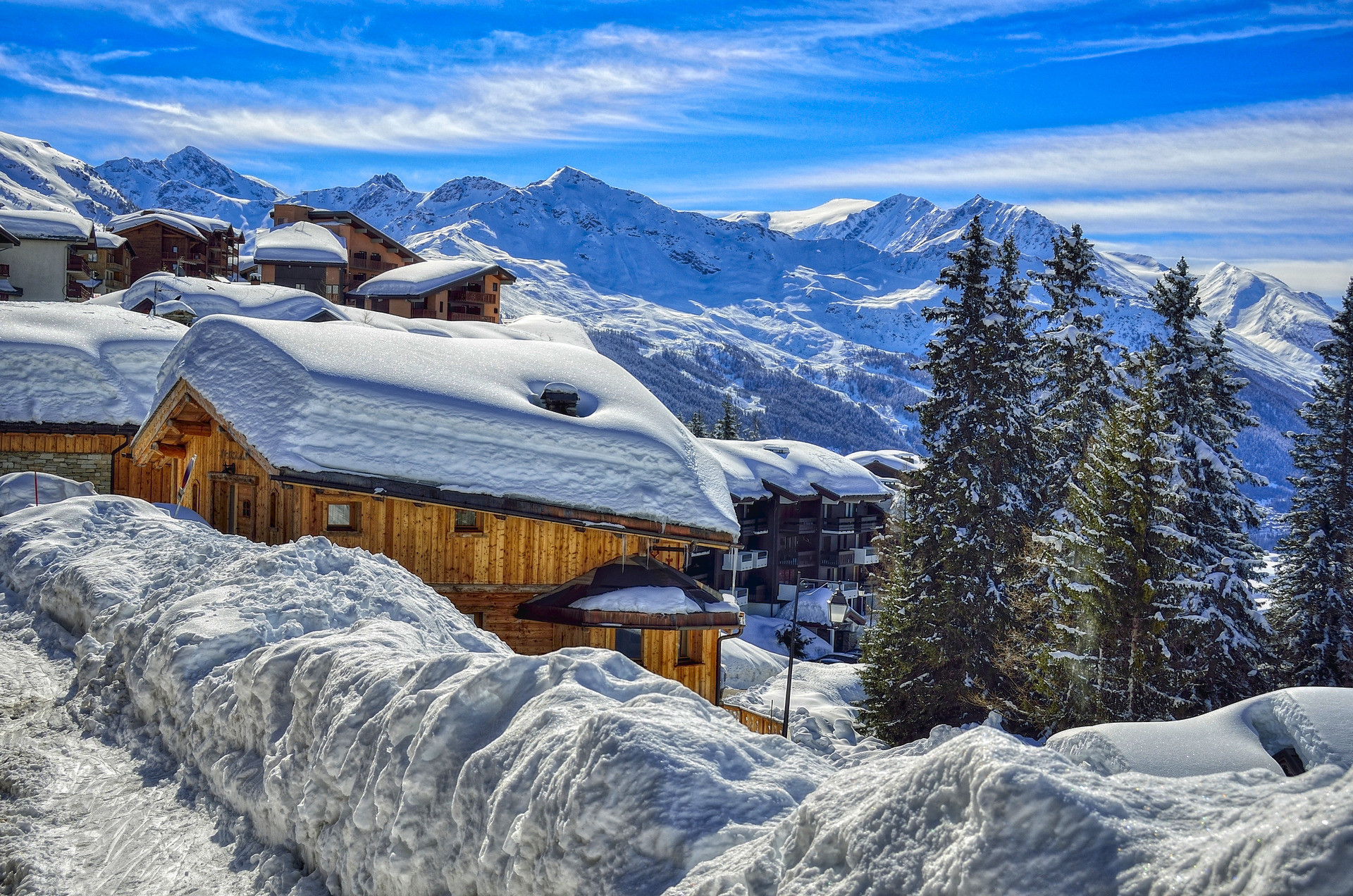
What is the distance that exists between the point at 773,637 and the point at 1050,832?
43.5m

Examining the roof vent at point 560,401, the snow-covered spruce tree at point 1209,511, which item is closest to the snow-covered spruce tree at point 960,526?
the snow-covered spruce tree at point 1209,511

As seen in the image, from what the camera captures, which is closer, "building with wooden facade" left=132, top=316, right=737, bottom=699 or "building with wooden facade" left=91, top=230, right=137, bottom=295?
"building with wooden facade" left=132, top=316, right=737, bottom=699

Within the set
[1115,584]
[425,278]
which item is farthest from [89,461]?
[425,278]

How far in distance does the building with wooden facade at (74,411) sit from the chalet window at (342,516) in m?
9.66

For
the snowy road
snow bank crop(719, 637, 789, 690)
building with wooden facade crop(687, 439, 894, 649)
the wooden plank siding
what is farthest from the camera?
building with wooden facade crop(687, 439, 894, 649)

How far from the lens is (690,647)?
17.2 m

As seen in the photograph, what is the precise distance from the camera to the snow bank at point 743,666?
34.3m

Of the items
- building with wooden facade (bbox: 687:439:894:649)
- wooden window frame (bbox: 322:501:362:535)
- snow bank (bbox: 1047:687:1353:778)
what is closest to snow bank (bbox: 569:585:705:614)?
wooden window frame (bbox: 322:501:362:535)

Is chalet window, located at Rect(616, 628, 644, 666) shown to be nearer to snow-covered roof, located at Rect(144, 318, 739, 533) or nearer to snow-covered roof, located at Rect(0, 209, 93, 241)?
snow-covered roof, located at Rect(144, 318, 739, 533)

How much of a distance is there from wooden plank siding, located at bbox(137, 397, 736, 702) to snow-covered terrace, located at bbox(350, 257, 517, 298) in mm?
49409

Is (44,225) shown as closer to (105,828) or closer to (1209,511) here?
(1209,511)

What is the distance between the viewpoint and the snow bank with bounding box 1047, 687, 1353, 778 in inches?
169

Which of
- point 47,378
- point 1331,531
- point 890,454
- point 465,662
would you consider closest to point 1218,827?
point 465,662

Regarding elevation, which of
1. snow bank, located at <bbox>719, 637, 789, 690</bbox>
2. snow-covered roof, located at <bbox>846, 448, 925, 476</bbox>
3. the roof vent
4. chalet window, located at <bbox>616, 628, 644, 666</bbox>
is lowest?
snow bank, located at <bbox>719, 637, 789, 690</bbox>
